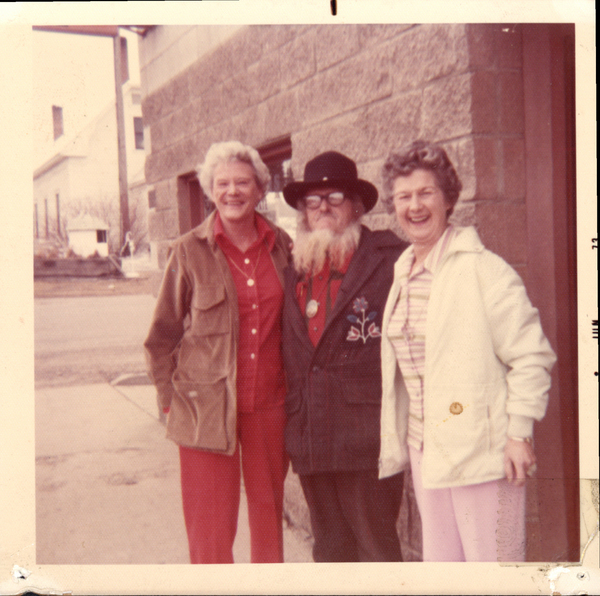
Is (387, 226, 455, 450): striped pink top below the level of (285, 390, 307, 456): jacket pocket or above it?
above

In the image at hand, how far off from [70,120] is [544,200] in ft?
6.84

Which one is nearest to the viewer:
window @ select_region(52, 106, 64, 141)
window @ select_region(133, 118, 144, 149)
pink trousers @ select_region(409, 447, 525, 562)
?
pink trousers @ select_region(409, 447, 525, 562)

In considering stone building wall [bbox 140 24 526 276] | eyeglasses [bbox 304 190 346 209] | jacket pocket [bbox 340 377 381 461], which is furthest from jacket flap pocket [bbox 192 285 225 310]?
stone building wall [bbox 140 24 526 276]

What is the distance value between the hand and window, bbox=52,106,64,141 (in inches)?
89.2

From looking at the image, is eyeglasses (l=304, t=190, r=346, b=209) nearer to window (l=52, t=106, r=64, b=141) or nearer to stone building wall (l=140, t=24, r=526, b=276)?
stone building wall (l=140, t=24, r=526, b=276)

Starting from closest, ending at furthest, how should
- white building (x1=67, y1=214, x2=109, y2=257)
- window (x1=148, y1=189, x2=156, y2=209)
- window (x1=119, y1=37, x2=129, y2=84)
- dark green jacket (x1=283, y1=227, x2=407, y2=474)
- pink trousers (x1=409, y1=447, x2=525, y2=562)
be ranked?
→ pink trousers (x1=409, y1=447, x2=525, y2=562)
dark green jacket (x1=283, y1=227, x2=407, y2=474)
white building (x1=67, y1=214, x2=109, y2=257)
window (x1=119, y1=37, x2=129, y2=84)
window (x1=148, y1=189, x2=156, y2=209)

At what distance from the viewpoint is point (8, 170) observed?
258cm

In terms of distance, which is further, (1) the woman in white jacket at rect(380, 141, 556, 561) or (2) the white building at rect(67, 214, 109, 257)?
(2) the white building at rect(67, 214, 109, 257)

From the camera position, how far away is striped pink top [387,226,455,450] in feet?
6.89

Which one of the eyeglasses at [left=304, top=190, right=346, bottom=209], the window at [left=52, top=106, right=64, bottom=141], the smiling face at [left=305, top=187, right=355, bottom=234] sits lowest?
the smiling face at [left=305, top=187, right=355, bottom=234]

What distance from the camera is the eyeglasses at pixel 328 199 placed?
2.28 meters

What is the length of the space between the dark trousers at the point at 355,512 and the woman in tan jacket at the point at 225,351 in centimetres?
25

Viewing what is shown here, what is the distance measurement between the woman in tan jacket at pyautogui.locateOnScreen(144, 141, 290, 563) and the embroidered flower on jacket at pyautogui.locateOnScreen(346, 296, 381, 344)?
1.05 ft

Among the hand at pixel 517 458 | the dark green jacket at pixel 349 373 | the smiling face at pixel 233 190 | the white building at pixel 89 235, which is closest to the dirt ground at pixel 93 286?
the white building at pixel 89 235
